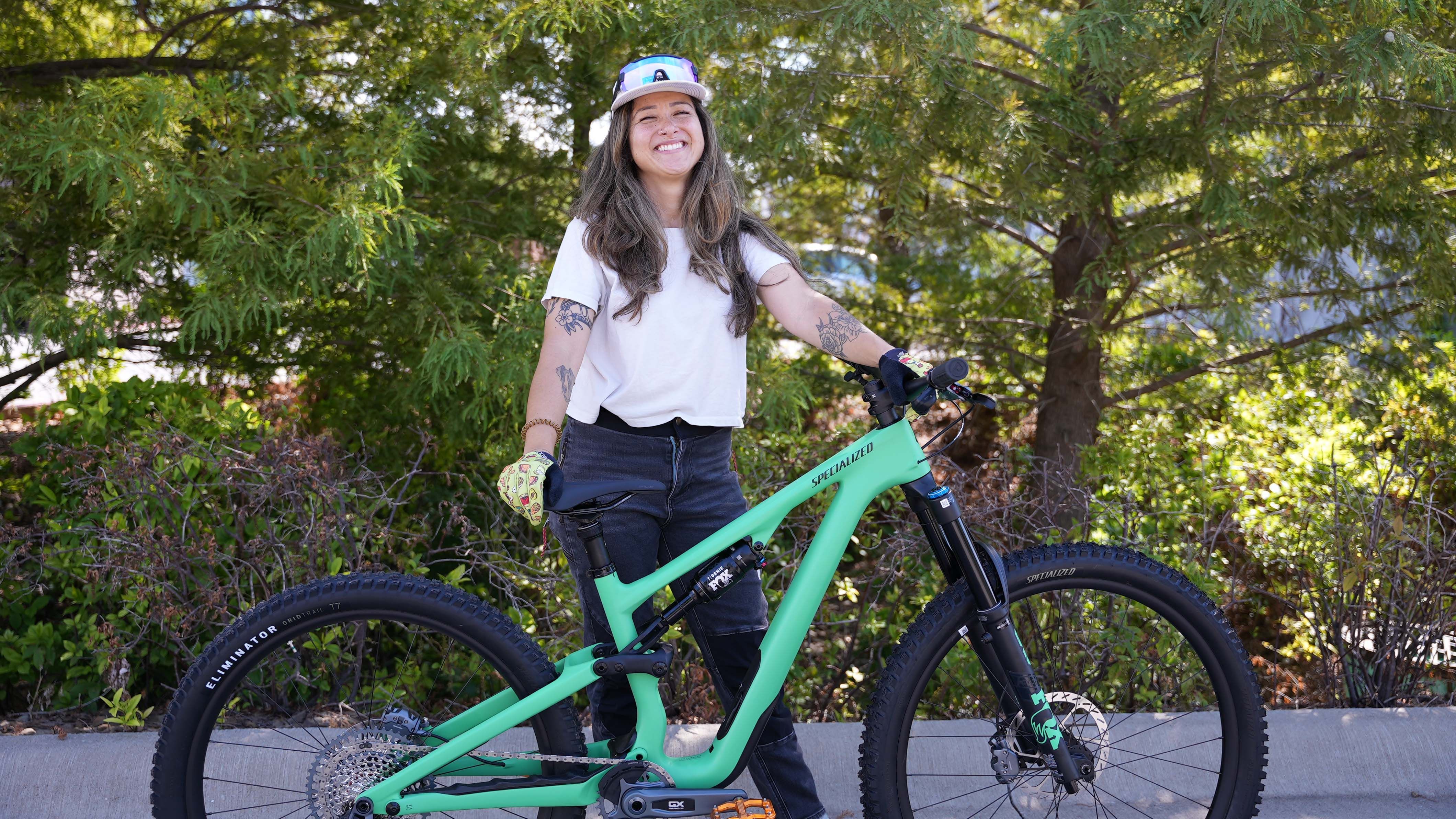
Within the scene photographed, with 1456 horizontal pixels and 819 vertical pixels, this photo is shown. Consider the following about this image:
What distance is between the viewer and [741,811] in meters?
2.49

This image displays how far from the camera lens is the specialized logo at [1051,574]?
2.52 metres

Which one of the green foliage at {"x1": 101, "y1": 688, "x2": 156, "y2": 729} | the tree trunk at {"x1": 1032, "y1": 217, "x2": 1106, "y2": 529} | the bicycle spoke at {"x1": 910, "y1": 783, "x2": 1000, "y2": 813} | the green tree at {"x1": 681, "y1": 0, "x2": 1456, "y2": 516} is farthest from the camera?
the tree trunk at {"x1": 1032, "y1": 217, "x2": 1106, "y2": 529}

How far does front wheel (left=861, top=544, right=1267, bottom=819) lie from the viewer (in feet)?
8.27

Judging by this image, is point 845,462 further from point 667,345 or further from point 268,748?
point 268,748

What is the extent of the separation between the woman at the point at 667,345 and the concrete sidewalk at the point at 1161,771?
660 mm

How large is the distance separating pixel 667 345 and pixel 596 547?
49cm

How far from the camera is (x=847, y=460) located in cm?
253

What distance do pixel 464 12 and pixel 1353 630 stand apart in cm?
389

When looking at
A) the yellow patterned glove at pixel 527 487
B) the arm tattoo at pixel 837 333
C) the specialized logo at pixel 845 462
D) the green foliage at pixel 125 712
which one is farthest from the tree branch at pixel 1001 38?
the green foliage at pixel 125 712

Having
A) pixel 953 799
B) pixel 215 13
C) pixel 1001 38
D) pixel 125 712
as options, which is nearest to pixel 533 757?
pixel 953 799

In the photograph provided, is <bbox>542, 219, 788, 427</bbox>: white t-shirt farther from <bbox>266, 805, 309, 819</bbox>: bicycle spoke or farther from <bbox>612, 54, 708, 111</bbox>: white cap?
<bbox>266, 805, 309, 819</bbox>: bicycle spoke

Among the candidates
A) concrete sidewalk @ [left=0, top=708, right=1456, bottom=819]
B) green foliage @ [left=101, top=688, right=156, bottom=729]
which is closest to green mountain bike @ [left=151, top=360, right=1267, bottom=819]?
concrete sidewalk @ [left=0, top=708, right=1456, bottom=819]

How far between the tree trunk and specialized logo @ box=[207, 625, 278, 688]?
10.8ft

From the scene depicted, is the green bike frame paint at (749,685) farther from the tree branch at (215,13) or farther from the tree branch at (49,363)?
the tree branch at (215,13)
